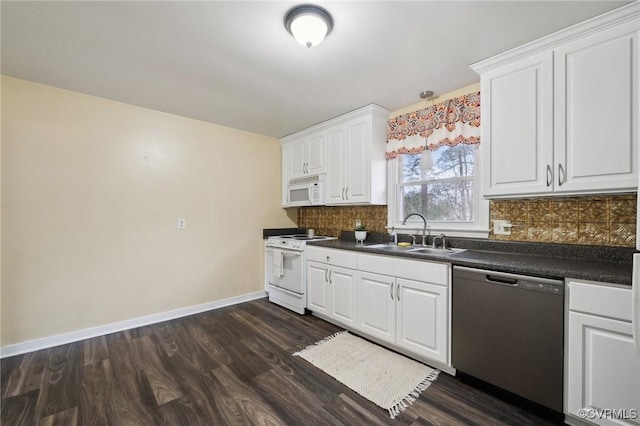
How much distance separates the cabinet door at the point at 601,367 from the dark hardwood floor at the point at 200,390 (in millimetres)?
299

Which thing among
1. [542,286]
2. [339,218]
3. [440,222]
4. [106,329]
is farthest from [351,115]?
[106,329]

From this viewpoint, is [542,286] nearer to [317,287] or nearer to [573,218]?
[573,218]

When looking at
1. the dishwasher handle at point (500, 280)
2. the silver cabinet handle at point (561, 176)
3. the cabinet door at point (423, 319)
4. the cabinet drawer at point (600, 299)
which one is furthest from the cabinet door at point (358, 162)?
the cabinet drawer at point (600, 299)

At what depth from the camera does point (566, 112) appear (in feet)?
5.54

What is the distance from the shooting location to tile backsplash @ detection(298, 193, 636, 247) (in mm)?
1721

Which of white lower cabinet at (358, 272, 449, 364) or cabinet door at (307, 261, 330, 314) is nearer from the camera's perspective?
white lower cabinet at (358, 272, 449, 364)

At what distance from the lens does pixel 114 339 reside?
2.54m

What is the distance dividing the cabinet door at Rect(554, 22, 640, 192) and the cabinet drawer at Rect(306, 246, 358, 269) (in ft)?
5.31

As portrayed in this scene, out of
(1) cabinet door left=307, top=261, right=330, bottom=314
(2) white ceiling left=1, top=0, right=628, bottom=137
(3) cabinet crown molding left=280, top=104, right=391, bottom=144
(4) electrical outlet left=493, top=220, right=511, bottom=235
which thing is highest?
(2) white ceiling left=1, top=0, right=628, bottom=137

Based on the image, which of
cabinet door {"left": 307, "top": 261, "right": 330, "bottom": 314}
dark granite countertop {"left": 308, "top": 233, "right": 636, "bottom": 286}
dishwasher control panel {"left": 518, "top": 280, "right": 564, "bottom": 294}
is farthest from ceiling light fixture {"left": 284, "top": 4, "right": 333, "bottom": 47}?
cabinet door {"left": 307, "top": 261, "right": 330, "bottom": 314}

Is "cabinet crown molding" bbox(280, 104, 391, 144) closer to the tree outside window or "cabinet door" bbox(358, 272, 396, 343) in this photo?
the tree outside window

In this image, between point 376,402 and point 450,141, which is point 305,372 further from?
point 450,141

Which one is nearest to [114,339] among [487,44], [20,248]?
[20,248]

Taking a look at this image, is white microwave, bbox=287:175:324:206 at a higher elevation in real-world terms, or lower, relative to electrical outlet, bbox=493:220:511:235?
higher
